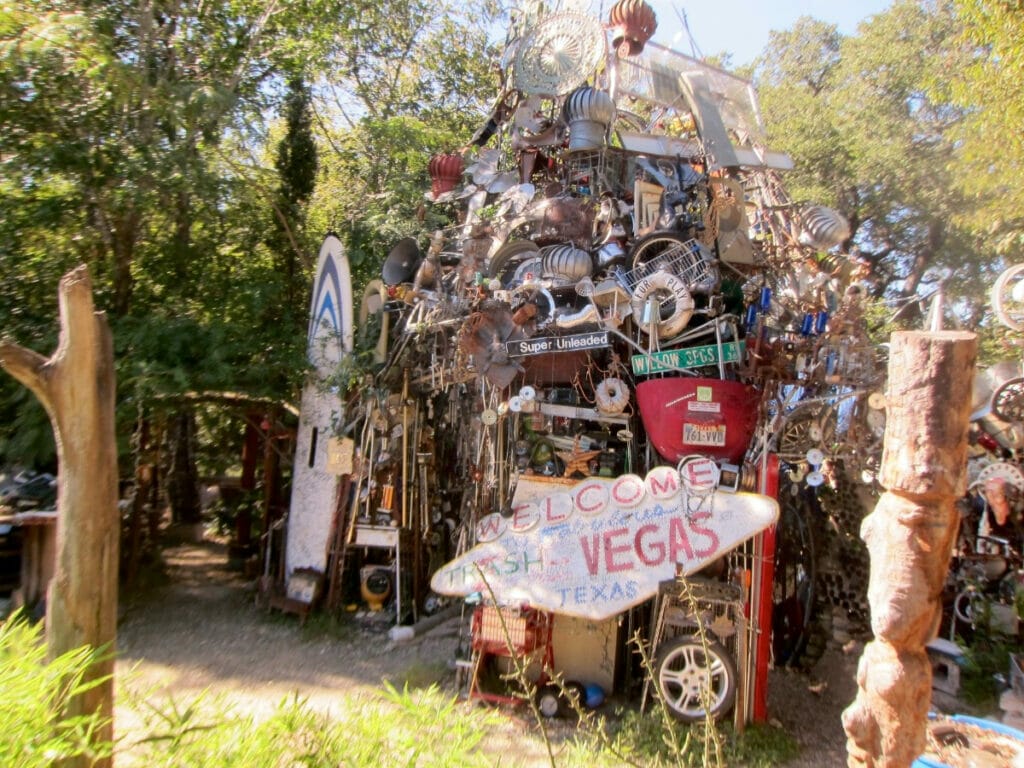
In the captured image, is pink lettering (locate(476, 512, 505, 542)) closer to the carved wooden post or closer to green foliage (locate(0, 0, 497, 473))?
green foliage (locate(0, 0, 497, 473))

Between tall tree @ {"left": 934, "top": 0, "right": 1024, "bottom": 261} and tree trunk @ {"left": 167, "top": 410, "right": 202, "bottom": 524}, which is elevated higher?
tall tree @ {"left": 934, "top": 0, "right": 1024, "bottom": 261}

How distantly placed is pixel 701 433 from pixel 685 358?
0.60 meters

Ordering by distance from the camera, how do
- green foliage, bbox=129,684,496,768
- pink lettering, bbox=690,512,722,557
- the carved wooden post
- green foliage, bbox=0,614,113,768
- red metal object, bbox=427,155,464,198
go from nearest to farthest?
1. the carved wooden post
2. green foliage, bbox=0,614,113,768
3. green foliage, bbox=129,684,496,768
4. pink lettering, bbox=690,512,722,557
5. red metal object, bbox=427,155,464,198

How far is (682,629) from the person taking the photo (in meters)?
5.79

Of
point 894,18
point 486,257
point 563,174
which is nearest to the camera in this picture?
point 486,257

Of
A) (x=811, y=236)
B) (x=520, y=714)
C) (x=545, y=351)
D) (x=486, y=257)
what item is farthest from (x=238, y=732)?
(x=811, y=236)

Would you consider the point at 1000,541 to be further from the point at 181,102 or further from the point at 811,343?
the point at 181,102

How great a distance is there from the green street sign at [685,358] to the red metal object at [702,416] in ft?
0.58

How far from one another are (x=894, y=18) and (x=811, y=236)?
9.38 metres

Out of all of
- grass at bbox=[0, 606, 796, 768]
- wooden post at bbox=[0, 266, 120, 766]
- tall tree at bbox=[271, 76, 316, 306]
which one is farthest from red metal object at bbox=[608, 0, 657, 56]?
grass at bbox=[0, 606, 796, 768]

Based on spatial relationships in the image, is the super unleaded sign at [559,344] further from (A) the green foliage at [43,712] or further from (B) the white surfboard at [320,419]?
(A) the green foliage at [43,712]

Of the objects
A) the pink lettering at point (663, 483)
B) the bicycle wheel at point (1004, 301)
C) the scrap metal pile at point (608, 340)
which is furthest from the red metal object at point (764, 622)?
the bicycle wheel at point (1004, 301)

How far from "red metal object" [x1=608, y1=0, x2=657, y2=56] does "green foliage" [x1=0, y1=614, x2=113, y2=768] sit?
729 cm

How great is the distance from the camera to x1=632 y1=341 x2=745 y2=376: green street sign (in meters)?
6.04
